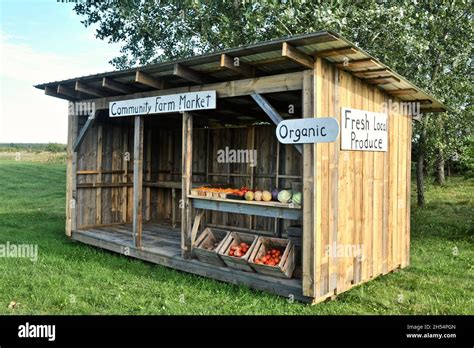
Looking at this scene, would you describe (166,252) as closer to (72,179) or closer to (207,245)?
(207,245)

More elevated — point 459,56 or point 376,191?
point 459,56

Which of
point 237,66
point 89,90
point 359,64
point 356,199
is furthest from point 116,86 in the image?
point 356,199

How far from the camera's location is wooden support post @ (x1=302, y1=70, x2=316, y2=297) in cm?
545

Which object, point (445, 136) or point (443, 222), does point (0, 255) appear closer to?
point (443, 222)

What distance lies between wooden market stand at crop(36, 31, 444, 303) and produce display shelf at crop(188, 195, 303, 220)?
20 millimetres

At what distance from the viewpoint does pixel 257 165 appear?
9.38 m

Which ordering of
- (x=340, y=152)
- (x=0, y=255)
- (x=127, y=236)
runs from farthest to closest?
(x=127, y=236) → (x=0, y=255) → (x=340, y=152)

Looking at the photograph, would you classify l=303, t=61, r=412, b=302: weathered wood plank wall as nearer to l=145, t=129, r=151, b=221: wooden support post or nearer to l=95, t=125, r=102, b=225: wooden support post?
l=95, t=125, r=102, b=225: wooden support post

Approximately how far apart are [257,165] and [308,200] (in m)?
3.96

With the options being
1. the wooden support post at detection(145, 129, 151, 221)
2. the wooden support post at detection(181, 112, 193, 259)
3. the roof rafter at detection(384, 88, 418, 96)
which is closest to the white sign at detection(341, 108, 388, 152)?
the roof rafter at detection(384, 88, 418, 96)

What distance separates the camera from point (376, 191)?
7008 mm

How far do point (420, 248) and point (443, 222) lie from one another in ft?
10.8
